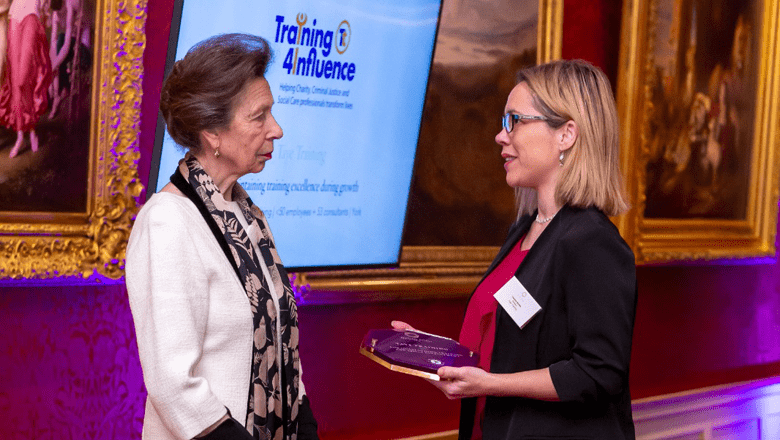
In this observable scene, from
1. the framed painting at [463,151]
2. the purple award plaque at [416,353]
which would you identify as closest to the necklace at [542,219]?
the purple award plaque at [416,353]

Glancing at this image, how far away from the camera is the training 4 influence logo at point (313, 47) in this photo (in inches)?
105

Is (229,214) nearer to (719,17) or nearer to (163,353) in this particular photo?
(163,353)

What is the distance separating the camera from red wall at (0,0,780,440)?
246 cm

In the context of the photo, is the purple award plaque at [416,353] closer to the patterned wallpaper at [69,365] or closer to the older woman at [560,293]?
the older woman at [560,293]

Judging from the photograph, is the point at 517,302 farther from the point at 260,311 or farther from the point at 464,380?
the point at 260,311

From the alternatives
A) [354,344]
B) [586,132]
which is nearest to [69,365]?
[354,344]

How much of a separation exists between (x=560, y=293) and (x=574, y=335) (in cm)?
11

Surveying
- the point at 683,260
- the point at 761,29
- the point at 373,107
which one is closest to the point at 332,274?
the point at 373,107

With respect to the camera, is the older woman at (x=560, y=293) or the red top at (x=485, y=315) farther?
the red top at (x=485, y=315)

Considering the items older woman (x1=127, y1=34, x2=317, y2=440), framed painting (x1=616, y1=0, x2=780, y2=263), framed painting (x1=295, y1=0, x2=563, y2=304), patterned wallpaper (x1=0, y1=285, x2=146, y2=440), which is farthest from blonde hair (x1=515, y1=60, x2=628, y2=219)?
framed painting (x1=616, y1=0, x2=780, y2=263)

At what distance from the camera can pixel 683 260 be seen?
439 cm

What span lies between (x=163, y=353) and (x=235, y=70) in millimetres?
706

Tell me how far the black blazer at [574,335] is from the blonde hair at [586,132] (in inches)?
2.0

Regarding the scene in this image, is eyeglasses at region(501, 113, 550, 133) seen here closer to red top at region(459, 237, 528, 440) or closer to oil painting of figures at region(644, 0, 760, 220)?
red top at region(459, 237, 528, 440)
